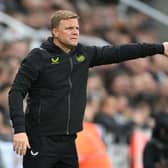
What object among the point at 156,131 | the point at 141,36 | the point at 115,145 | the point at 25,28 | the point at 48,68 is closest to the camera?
the point at 48,68

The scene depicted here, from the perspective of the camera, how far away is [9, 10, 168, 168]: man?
7707 mm

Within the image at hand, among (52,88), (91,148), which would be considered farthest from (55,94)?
(91,148)

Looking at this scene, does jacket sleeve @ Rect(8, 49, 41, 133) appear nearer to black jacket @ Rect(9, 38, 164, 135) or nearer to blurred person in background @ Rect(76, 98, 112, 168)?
black jacket @ Rect(9, 38, 164, 135)

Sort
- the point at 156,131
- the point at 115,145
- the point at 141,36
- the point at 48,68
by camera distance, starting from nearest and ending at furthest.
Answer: the point at 48,68 < the point at 156,131 < the point at 115,145 < the point at 141,36

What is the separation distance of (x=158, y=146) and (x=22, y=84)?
4.06 metres

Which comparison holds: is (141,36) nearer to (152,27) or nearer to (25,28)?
(152,27)

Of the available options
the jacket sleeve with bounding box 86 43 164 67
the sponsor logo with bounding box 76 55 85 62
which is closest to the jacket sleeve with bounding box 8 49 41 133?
the sponsor logo with bounding box 76 55 85 62

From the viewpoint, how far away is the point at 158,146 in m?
11.4

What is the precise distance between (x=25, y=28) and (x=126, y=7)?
8.60ft

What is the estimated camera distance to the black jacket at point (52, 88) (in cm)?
767

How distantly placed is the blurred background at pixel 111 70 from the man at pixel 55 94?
295 centimetres

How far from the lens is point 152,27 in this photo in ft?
51.7

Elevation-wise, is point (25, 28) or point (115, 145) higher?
point (25, 28)

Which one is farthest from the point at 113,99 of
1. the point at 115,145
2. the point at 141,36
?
the point at 141,36
